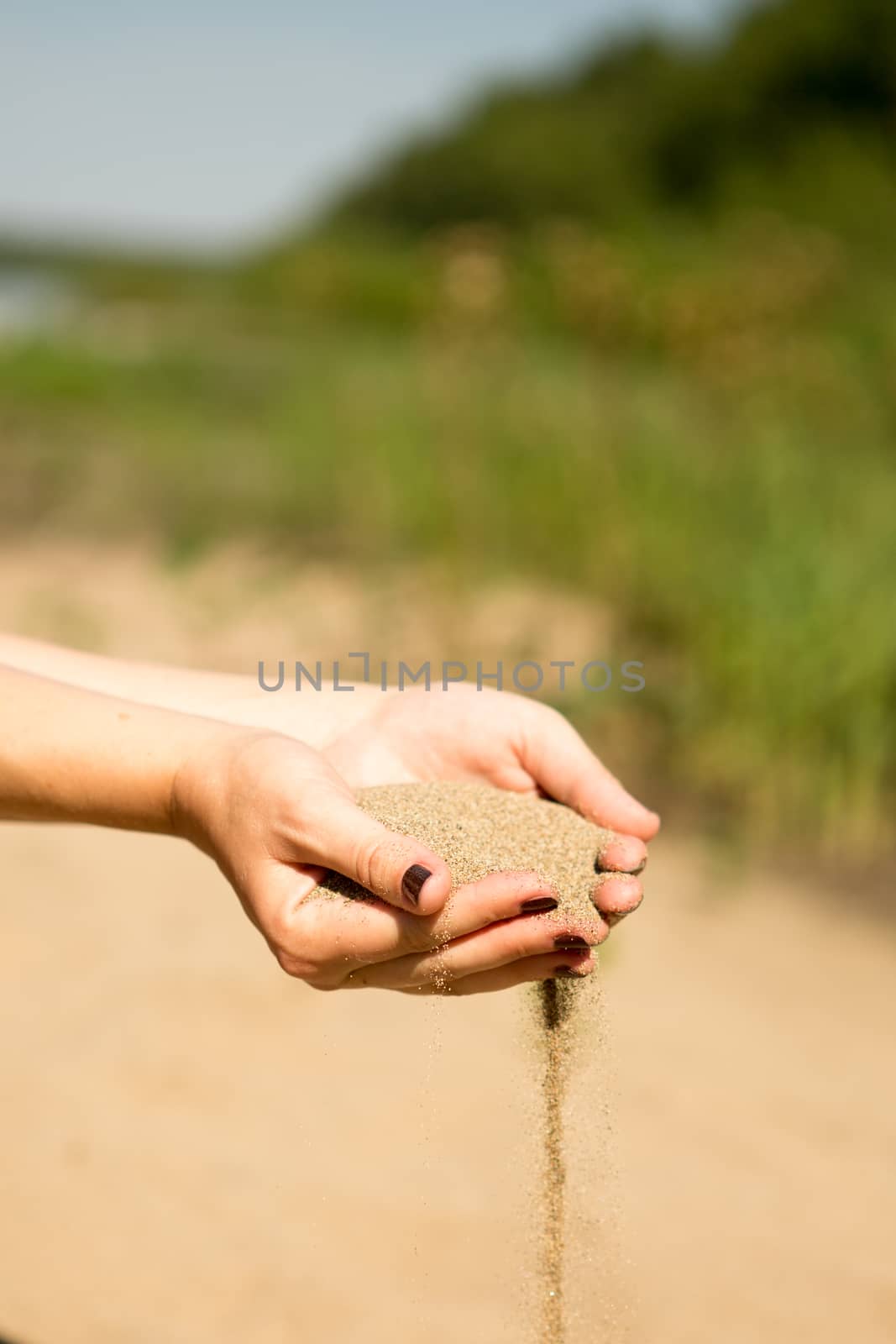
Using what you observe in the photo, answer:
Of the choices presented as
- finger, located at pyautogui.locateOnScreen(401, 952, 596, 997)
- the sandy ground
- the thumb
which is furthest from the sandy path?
the thumb

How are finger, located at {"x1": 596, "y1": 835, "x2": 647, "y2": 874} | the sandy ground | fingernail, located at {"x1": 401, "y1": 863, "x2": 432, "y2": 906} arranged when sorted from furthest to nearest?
the sandy ground → finger, located at {"x1": 596, "y1": 835, "x2": 647, "y2": 874} → fingernail, located at {"x1": 401, "y1": 863, "x2": 432, "y2": 906}

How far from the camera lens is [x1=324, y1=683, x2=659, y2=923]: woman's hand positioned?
162 centimetres

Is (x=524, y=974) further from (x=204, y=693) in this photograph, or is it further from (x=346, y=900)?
(x=204, y=693)

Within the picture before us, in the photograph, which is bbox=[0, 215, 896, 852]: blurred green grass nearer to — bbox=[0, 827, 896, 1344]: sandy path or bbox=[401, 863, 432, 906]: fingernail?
bbox=[0, 827, 896, 1344]: sandy path

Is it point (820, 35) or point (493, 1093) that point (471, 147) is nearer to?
point (820, 35)

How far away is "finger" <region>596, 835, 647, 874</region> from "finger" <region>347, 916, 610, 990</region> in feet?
0.33

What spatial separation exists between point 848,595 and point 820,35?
497 inches

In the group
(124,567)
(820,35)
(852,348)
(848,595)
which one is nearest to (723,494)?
(848,595)

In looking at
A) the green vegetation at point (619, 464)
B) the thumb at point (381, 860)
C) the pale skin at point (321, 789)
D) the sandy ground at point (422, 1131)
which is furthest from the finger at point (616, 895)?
the green vegetation at point (619, 464)

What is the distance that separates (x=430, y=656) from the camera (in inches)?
167

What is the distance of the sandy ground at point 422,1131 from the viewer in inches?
80.4

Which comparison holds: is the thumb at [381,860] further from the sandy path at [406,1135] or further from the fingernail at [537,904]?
the sandy path at [406,1135]

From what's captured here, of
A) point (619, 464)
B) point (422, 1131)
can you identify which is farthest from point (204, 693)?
point (619, 464)

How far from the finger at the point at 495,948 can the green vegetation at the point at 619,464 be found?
223 centimetres
